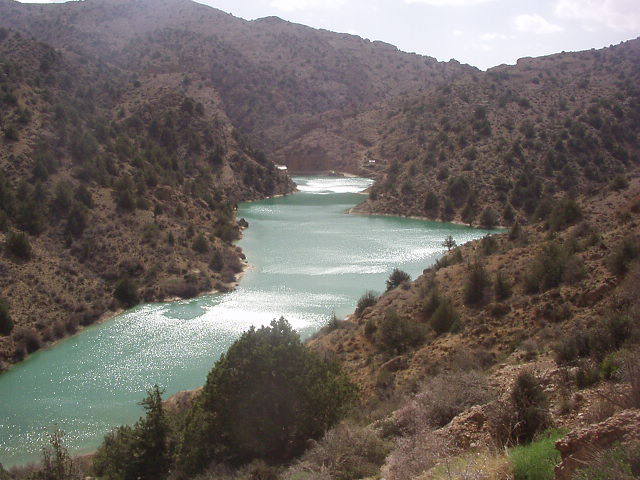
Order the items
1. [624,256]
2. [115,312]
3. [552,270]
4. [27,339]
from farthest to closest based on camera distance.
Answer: [115,312] < [27,339] < [552,270] < [624,256]

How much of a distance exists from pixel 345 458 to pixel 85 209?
115 ft

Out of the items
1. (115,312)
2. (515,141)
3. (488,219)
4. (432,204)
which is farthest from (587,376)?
(515,141)

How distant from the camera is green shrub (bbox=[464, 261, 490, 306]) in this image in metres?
19.9

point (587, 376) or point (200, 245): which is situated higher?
point (587, 376)

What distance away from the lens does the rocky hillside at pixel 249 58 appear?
115 meters

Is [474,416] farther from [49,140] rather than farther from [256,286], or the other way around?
[49,140]

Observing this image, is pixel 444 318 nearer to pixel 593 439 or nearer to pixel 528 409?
pixel 528 409

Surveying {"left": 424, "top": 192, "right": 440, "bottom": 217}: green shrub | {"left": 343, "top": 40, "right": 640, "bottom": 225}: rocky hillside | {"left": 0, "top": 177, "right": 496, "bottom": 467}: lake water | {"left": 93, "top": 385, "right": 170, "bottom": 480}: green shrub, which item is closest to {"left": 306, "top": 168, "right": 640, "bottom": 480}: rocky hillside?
{"left": 93, "top": 385, "right": 170, "bottom": 480}: green shrub

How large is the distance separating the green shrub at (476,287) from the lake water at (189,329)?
34.5 ft

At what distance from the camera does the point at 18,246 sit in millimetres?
31969

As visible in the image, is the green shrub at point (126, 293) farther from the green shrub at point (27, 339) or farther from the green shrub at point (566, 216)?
the green shrub at point (566, 216)

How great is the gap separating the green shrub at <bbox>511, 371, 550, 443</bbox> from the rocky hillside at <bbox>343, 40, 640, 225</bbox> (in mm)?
47310

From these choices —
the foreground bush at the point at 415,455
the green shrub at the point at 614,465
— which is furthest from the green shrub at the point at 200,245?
the green shrub at the point at 614,465

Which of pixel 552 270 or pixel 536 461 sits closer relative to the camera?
pixel 536 461
